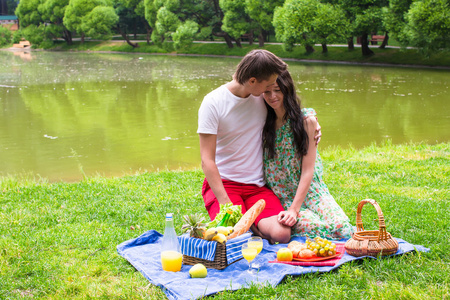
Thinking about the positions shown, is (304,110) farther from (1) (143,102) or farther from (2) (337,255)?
(1) (143,102)

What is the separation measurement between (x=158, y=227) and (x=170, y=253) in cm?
116

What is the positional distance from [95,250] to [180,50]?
38937mm

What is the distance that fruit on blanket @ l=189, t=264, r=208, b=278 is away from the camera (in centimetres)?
331

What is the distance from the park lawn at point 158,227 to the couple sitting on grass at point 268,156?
62 centimetres

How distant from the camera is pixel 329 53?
3206 centimetres

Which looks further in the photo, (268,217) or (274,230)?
(268,217)

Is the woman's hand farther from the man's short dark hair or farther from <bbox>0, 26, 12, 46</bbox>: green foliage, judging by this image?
<bbox>0, 26, 12, 46</bbox>: green foliage

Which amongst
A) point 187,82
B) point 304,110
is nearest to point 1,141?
point 304,110

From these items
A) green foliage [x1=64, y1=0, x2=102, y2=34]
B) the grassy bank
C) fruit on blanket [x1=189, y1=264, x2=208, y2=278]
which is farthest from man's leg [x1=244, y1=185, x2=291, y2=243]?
green foliage [x1=64, y1=0, x2=102, y2=34]

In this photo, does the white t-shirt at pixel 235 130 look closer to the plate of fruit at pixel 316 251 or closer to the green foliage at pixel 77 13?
the plate of fruit at pixel 316 251

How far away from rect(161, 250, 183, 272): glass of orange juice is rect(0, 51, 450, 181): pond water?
4026mm

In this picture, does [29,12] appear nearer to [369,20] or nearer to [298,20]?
[298,20]

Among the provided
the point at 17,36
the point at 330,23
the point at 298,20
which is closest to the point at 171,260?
the point at 330,23

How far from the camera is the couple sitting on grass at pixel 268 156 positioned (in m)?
3.86
